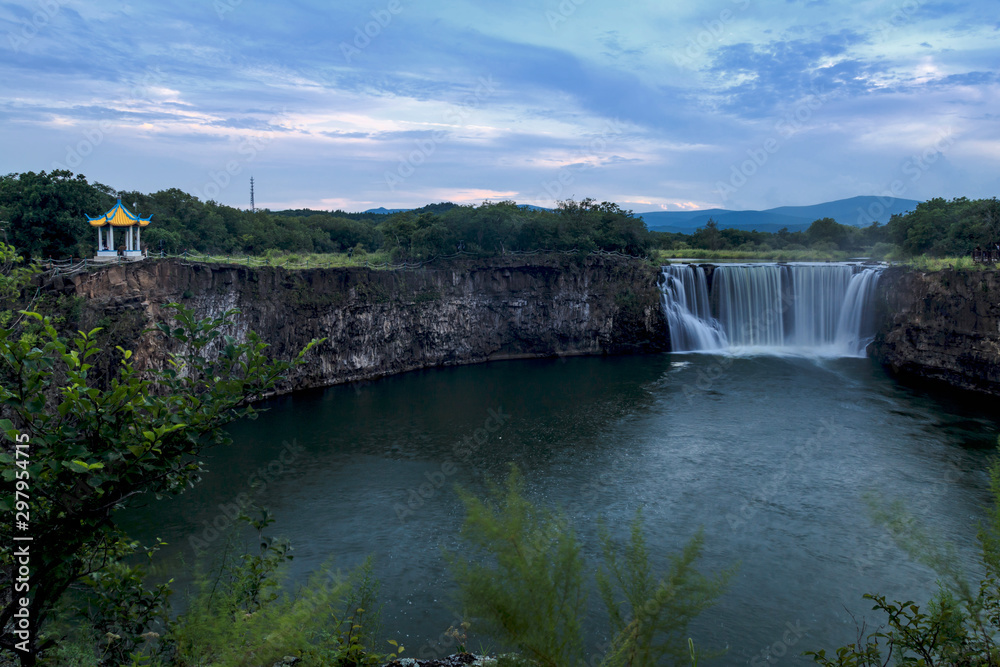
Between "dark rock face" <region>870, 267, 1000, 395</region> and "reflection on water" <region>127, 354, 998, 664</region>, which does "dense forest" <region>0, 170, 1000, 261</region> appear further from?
"reflection on water" <region>127, 354, 998, 664</region>

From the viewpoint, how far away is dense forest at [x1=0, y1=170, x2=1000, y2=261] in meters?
28.9

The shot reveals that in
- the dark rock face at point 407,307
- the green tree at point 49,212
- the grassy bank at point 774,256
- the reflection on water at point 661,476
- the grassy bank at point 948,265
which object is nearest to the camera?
the reflection on water at point 661,476

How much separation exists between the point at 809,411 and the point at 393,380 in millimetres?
22216

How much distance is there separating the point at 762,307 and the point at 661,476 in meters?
27.6

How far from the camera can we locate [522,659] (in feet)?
20.0

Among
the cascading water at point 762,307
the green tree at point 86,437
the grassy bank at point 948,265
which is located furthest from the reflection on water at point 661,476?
the cascading water at point 762,307

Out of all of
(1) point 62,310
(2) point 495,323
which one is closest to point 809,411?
(2) point 495,323

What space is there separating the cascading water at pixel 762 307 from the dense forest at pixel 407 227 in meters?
5.64

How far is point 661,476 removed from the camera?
21.0m

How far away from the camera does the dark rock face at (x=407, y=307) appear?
88.3 feet

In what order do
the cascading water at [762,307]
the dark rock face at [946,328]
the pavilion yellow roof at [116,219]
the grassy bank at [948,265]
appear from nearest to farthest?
the pavilion yellow roof at [116,219] → the dark rock face at [946,328] → the grassy bank at [948,265] → the cascading water at [762,307]

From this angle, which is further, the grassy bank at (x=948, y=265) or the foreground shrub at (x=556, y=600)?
the grassy bank at (x=948, y=265)

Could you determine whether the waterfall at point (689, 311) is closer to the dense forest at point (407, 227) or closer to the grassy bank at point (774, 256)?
the dense forest at point (407, 227)

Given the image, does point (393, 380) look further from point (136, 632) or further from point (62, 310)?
point (136, 632)
